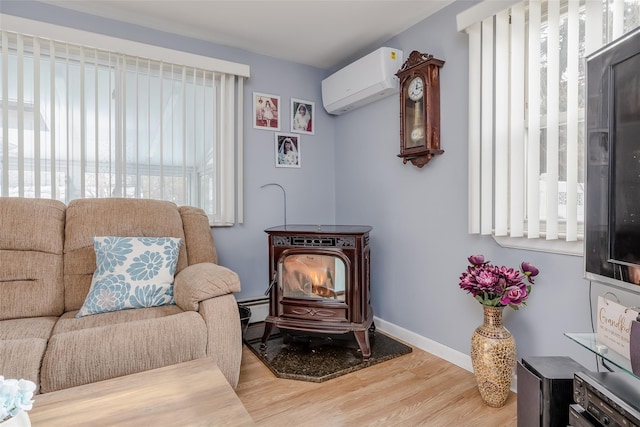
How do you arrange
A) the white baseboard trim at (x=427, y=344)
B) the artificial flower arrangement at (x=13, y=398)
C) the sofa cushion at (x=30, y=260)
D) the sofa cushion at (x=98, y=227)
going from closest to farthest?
the artificial flower arrangement at (x=13, y=398), the sofa cushion at (x=30, y=260), the sofa cushion at (x=98, y=227), the white baseboard trim at (x=427, y=344)

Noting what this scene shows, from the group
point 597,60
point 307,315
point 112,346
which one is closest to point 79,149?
point 112,346

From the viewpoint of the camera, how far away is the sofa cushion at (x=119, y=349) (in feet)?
4.45

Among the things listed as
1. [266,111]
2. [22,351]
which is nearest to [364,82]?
[266,111]

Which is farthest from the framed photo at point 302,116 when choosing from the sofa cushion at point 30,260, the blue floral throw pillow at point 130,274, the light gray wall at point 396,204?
the sofa cushion at point 30,260

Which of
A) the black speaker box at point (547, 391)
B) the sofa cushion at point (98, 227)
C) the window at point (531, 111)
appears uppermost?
the window at point (531, 111)

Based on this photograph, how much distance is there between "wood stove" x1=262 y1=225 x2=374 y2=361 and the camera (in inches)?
84.2

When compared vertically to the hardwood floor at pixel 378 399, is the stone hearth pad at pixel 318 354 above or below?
above

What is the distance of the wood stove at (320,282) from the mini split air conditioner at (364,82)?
1073 mm

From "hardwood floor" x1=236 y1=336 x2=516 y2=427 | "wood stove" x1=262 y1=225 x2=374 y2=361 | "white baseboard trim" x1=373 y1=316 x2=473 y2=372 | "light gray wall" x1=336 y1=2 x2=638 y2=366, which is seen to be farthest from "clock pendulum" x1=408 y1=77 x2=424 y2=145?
"hardwood floor" x1=236 y1=336 x2=516 y2=427

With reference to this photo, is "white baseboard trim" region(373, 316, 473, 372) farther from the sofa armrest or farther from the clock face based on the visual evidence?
the clock face

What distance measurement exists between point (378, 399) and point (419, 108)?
175 cm

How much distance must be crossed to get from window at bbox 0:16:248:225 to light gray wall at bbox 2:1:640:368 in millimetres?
193

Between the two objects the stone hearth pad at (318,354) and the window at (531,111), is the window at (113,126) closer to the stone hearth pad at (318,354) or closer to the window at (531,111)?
the stone hearth pad at (318,354)

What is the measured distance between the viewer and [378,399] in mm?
1749
